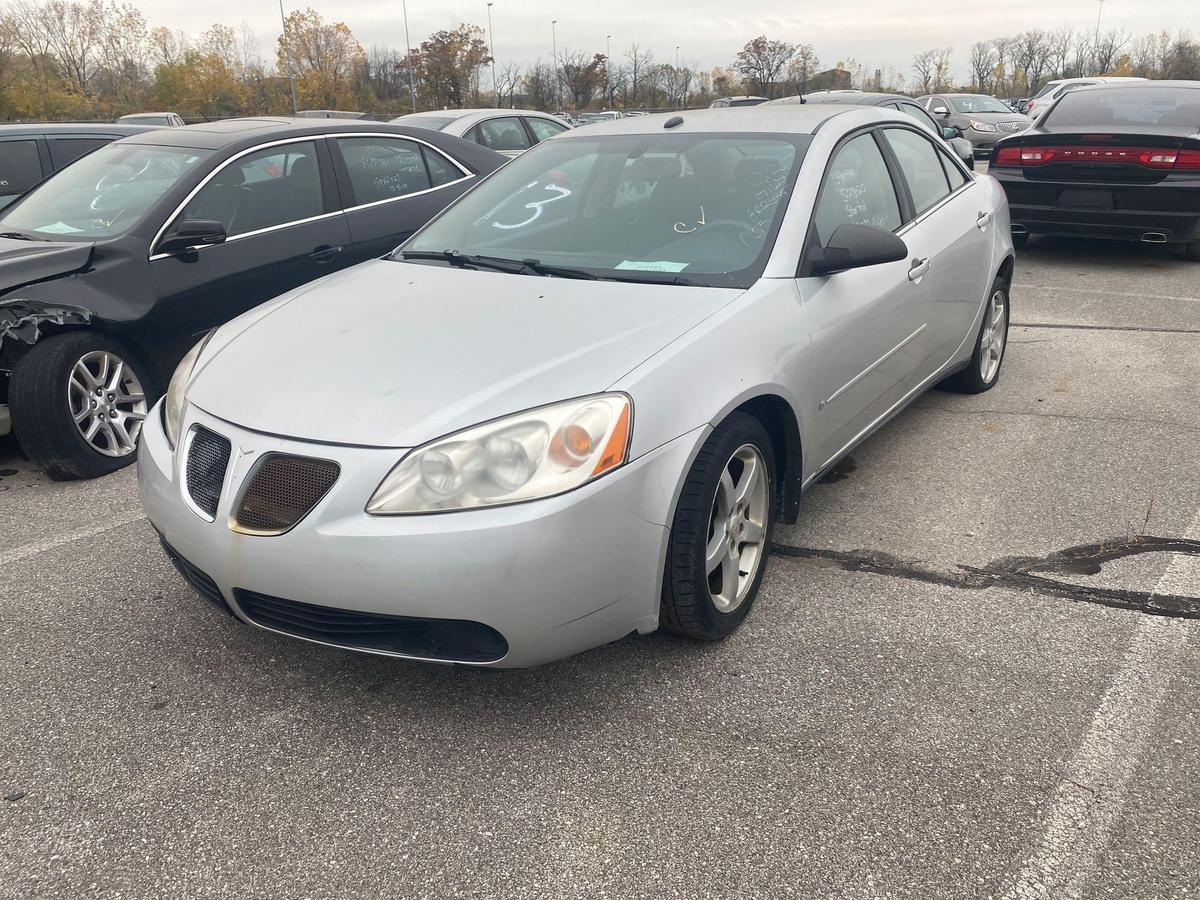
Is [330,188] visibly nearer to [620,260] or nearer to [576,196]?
Result: [576,196]

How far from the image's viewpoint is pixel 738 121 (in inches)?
150

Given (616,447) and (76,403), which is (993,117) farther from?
(616,447)

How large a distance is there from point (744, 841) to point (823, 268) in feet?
6.08

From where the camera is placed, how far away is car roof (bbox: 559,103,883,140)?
3691 millimetres

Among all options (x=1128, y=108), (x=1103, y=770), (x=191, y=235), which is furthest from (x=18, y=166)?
(x=1128, y=108)

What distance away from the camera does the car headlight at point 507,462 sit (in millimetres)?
2281

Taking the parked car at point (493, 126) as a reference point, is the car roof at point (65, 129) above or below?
above

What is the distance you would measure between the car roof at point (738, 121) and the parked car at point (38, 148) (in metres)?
4.34

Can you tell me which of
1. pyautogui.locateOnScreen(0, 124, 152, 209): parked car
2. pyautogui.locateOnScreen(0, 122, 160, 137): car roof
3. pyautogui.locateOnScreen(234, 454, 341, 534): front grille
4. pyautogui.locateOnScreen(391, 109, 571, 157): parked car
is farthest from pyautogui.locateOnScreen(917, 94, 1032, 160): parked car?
pyautogui.locateOnScreen(234, 454, 341, 534): front grille

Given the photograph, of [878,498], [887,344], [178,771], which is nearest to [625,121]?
[887,344]

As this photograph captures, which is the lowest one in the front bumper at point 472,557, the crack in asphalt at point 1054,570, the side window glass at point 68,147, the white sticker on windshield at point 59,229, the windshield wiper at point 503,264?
the crack in asphalt at point 1054,570

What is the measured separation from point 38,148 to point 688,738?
6909 mm

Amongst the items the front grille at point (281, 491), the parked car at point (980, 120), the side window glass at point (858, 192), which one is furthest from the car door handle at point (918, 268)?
the parked car at point (980, 120)

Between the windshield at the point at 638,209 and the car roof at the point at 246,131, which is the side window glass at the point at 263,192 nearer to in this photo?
the car roof at the point at 246,131
